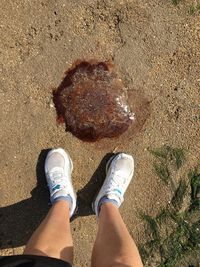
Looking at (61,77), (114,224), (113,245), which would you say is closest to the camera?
(113,245)

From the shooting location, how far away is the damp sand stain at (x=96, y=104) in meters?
3.27

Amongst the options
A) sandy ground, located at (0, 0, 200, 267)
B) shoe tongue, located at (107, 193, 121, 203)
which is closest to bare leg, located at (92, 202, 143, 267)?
shoe tongue, located at (107, 193, 121, 203)

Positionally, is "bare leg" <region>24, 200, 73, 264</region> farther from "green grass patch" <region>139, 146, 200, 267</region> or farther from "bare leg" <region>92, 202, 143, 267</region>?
"green grass patch" <region>139, 146, 200, 267</region>

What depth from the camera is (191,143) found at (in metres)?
3.36

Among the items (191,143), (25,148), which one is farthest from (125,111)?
(25,148)

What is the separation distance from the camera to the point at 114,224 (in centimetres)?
285

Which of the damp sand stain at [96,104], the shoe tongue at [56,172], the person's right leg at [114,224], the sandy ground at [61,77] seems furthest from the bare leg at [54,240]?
the damp sand stain at [96,104]

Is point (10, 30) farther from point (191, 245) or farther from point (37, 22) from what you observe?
point (191, 245)

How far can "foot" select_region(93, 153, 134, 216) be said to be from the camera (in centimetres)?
313

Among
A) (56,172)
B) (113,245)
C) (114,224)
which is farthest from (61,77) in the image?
(113,245)

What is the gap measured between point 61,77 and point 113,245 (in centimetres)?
132

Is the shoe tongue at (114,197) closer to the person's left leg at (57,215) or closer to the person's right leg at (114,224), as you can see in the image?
the person's right leg at (114,224)

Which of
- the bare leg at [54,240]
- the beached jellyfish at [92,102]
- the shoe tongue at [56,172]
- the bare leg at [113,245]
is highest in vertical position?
the beached jellyfish at [92,102]

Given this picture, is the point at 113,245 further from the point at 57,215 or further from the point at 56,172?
the point at 56,172
